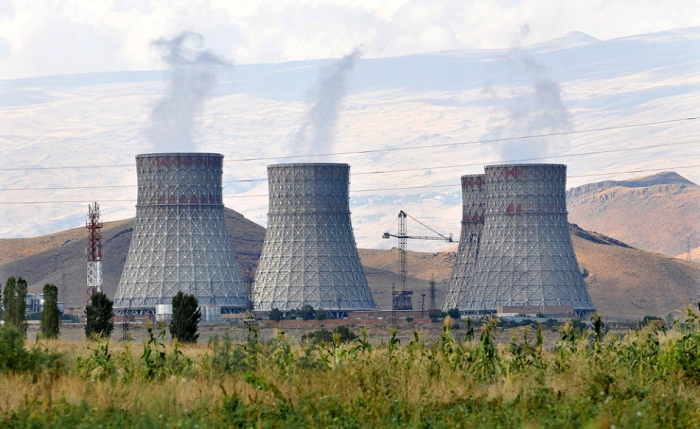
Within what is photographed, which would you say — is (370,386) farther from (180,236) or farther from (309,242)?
(309,242)

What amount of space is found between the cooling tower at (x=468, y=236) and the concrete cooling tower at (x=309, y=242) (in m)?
12.1

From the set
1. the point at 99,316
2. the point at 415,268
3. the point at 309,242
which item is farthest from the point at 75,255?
the point at 99,316

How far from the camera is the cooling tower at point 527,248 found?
87.6 meters

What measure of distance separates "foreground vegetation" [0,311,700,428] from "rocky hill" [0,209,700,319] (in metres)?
109

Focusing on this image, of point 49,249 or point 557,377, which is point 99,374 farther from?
point 49,249

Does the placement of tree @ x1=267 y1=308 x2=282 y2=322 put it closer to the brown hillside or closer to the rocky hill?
the rocky hill

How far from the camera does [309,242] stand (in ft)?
285

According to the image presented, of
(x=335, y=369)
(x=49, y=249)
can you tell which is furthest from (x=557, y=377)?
(x=49, y=249)

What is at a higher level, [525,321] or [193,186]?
Answer: [193,186]

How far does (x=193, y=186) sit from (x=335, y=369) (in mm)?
66557

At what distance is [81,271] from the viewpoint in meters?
137

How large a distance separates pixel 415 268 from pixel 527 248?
71.2m

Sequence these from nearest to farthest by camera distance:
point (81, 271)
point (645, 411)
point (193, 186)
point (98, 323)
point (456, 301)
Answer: point (645, 411), point (98, 323), point (193, 186), point (456, 301), point (81, 271)

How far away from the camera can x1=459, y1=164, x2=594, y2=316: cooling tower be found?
87562 mm
